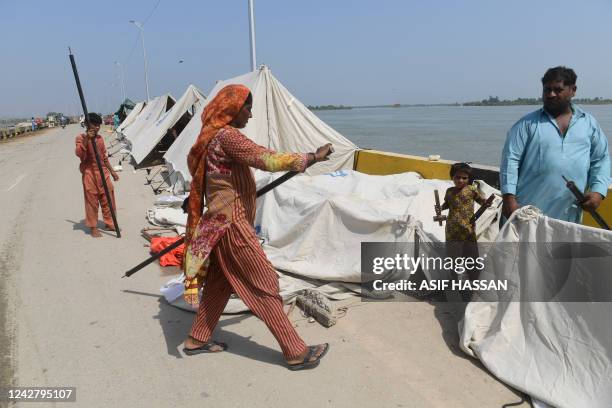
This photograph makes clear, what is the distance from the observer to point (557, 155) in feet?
9.18

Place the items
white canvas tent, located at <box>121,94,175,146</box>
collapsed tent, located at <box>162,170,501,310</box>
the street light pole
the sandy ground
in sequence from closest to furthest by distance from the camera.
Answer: the sandy ground → collapsed tent, located at <box>162,170,501,310</box> → the street light pole → white canvas tent, located at <box>121,94,175,146</box>

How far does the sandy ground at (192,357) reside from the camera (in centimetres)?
244

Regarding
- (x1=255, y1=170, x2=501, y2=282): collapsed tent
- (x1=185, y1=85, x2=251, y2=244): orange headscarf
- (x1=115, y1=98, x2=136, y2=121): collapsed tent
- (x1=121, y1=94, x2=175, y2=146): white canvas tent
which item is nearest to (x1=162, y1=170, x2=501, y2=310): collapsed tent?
(x1=255, y1=170, x2=501, y2=282): collapsed tent

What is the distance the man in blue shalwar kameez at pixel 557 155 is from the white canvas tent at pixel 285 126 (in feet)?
15.9

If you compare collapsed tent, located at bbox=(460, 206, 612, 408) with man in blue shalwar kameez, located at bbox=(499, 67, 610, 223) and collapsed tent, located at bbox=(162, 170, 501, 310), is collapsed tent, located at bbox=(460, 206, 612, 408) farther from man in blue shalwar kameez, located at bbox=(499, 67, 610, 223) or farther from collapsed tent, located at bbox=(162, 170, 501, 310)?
collapsed tent, located at bbox=(162, 170, 501, 310)

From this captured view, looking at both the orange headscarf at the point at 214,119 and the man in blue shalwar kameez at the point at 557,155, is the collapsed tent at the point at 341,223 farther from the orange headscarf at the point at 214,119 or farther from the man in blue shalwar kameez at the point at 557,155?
the orange headscarf at the point at 214,119

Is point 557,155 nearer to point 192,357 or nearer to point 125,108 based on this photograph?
point 192,357

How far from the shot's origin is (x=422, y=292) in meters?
3.62

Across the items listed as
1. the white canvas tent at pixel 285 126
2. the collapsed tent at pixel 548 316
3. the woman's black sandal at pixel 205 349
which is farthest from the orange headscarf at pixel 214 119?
the white canvas tent at pixel 285 126

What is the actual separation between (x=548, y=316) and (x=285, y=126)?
596 cm

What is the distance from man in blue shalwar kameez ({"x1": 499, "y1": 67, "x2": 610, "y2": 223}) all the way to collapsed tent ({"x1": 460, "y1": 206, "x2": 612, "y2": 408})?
1.14ft

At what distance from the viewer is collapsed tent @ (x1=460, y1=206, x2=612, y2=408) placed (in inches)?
86.1

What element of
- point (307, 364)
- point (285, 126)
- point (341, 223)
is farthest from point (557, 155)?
point (285, 126)

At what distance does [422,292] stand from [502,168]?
3.93 feet
